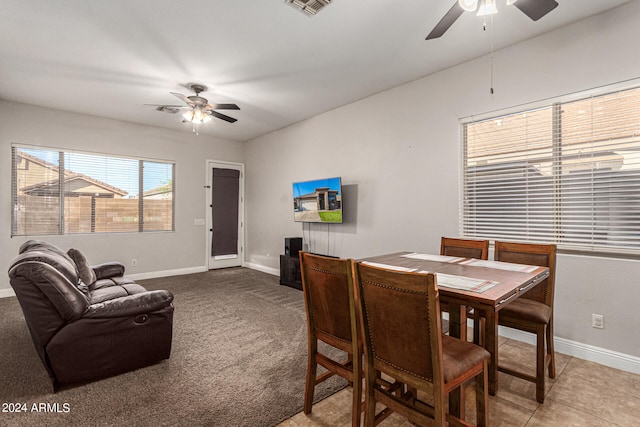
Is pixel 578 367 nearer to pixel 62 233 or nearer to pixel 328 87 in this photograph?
pixel 328 87

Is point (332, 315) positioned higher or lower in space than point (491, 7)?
lower

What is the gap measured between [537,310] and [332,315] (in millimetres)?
1463

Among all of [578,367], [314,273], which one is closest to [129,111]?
[314,273]

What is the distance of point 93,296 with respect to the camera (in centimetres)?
297

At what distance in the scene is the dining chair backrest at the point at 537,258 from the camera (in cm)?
223

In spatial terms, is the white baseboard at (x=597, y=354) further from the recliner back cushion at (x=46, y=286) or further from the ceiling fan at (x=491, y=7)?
the recliner back cushion at (x=46, y=286)

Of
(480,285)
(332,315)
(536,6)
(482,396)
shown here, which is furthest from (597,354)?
(536,6)

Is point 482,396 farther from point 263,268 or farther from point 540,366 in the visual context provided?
point 263,268

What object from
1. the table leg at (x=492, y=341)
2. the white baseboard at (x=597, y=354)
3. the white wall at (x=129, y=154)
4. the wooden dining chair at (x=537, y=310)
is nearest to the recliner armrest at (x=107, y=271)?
Result: the white wall at (x=129, y=154)

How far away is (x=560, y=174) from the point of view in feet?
9.03

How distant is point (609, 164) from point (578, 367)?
1.68m

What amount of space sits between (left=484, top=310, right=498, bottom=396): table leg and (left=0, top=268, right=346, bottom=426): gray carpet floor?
3.36 feet

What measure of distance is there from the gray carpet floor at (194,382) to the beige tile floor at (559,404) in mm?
169

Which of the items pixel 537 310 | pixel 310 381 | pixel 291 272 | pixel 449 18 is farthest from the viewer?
pixel 291 272
